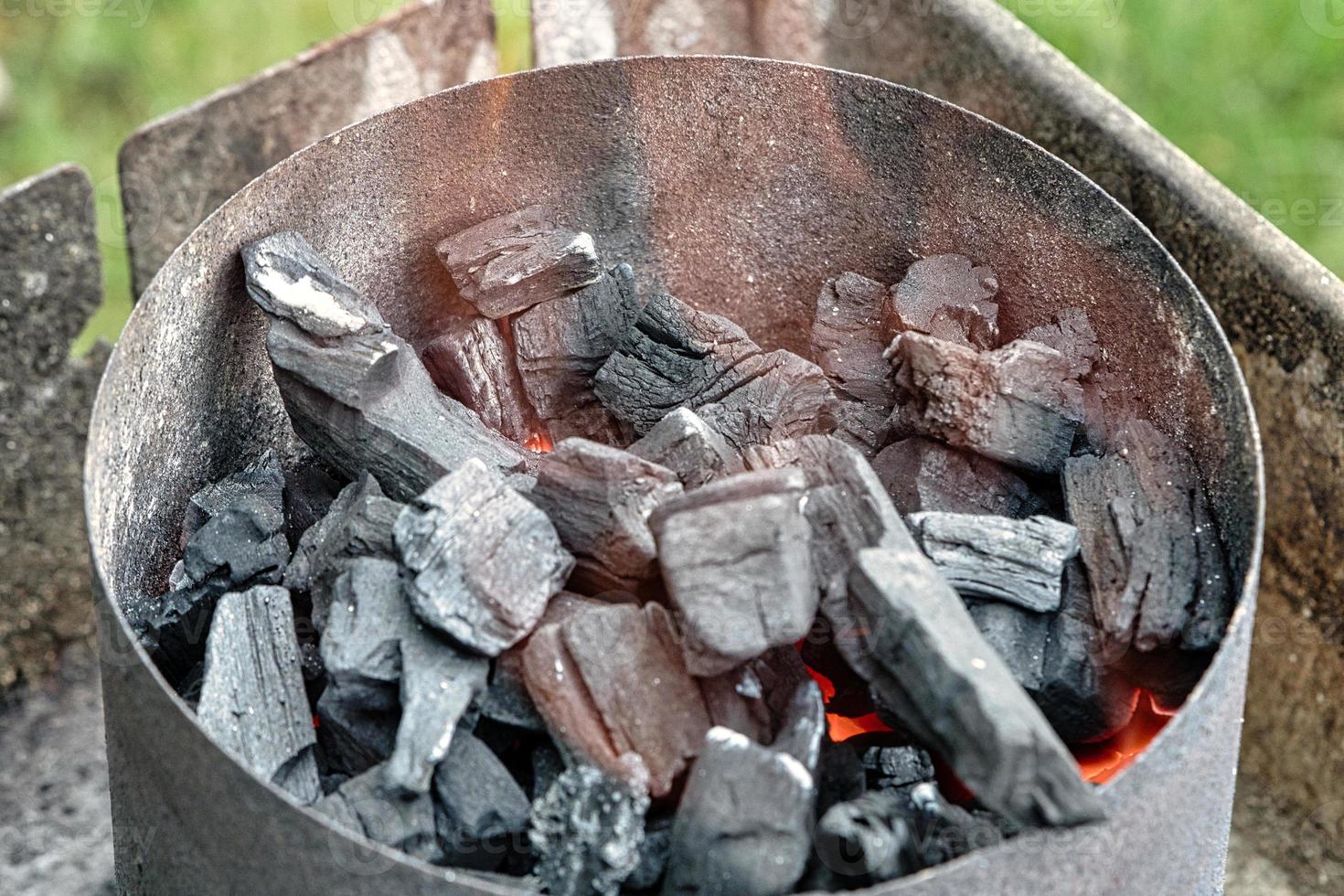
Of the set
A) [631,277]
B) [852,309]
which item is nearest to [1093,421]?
[852,309]

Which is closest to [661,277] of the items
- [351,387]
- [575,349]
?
[575,349]

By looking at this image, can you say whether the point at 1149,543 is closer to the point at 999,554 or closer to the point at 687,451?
the point at 999,554

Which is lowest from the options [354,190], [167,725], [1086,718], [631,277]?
[1086,718]

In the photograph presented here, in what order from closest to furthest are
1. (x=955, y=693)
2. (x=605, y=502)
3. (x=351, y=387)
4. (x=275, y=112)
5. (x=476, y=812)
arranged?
(x=955, y=693), (x=476, y=812), (x=605, y=502), (x=351, y=387), (x=275, y=112)

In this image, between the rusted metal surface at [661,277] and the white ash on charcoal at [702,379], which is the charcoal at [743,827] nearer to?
the rusted metal surface at [661,277]

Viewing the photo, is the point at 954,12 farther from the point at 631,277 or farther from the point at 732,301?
the point at 631,277

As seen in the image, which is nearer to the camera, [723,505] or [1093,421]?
[723,505]

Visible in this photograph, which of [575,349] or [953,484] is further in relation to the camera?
[575,349]
